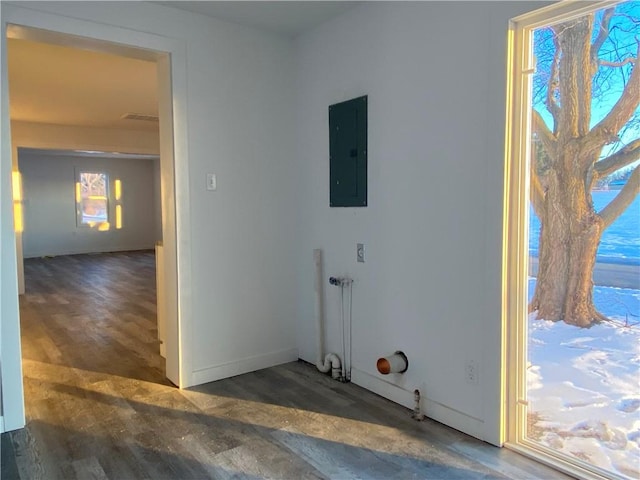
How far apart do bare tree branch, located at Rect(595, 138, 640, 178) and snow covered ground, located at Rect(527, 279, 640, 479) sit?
0.49 metres

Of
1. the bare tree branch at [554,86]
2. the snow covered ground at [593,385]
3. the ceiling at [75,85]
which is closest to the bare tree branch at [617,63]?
the bare tree branch at [554,86]

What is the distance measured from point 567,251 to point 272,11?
222 centimetres

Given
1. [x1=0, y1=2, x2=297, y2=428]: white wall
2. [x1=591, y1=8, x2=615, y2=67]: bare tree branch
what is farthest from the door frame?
[x1=591, y1=8, x2=615, y2=67]: bare tree branch

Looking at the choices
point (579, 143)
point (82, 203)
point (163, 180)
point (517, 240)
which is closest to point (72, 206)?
point (82, 203)

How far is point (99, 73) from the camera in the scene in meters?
4.18

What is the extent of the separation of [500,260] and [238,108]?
201 centimetres

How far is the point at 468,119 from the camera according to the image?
2314 millimetres

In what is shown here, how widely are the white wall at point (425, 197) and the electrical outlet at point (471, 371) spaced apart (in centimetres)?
2

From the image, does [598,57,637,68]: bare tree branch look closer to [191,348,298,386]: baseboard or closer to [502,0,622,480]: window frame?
[502,0,622,480]: window frame

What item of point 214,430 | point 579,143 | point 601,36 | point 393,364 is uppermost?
point 601,36

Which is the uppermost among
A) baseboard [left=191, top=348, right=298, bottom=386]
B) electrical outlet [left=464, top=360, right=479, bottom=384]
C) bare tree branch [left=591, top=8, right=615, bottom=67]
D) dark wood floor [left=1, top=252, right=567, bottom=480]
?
bare tree branch [left=591, top=8, right=615, bottom=67]

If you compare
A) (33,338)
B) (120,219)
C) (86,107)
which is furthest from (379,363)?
(120,219)

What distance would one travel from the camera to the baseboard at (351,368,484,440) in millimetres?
2377

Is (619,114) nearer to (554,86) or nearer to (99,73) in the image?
(554,86)
